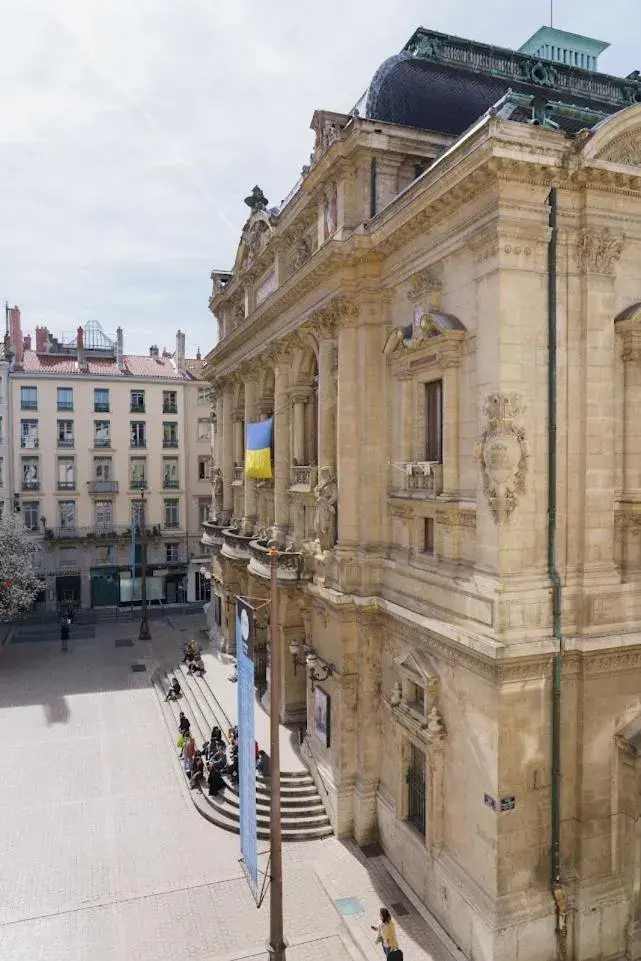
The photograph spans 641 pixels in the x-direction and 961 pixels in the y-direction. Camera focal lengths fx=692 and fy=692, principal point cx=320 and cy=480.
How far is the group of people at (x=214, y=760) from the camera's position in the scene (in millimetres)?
21594

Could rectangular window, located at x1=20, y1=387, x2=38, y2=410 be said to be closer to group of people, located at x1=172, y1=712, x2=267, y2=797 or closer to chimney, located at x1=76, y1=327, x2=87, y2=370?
chimney, located at x1=76, y1=327, x2=87, y2=370

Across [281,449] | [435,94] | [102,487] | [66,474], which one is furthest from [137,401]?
[435,94]

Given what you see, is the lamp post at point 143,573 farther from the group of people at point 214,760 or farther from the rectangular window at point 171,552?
the group of people at point 214,760

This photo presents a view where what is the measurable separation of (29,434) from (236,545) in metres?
26.3

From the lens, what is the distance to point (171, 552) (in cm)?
5075

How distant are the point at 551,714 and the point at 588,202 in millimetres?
10719

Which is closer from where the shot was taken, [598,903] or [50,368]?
[598,903]

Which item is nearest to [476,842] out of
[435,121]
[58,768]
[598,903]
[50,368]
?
[598,903]

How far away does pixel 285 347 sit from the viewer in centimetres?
2433

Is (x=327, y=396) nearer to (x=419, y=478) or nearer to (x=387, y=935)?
(x=419, y=478)

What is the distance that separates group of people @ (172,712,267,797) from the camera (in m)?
21.6

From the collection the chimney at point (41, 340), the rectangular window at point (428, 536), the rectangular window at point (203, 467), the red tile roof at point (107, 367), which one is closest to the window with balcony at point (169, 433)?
the rectangular window at point (203, 467)

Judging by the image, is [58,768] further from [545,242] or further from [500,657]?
[545,242]

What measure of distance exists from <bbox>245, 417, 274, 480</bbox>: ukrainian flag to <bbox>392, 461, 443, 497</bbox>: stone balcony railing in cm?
878
